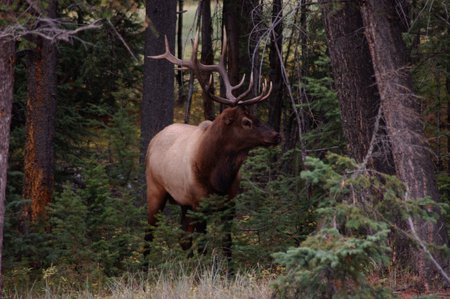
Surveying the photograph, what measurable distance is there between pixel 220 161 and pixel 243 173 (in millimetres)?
568

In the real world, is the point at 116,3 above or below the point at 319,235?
above

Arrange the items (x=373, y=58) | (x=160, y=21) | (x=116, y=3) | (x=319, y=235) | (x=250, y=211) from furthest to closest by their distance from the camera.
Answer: (x=160, y=21) < (x=250, y=211) < (x=373, y=58) < (x=116, y=3) < (x=319, y=235)

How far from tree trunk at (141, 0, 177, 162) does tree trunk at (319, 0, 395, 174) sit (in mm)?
5476

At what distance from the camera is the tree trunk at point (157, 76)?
14.8 meters

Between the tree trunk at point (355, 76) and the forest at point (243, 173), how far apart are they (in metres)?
0.01

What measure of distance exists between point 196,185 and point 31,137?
3.11 m

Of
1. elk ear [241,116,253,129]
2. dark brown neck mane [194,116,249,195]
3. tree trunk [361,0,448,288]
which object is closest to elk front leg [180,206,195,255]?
dark brown neck mane [194,116,249,195]

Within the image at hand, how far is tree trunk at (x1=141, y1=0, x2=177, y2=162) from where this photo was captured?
14844 mm

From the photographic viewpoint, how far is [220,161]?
476 inches

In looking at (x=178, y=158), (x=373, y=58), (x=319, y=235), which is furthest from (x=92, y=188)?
(x=319, y=235)

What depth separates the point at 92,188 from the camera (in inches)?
478

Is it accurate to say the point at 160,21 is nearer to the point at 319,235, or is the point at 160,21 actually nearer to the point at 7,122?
the point at 7,122

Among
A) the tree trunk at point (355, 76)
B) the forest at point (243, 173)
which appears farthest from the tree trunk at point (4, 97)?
the tree trunk at point (355, 76)

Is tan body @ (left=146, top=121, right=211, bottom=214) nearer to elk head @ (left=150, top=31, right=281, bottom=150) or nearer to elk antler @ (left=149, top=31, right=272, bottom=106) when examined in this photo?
elk head @ (left=150, top=31, right=281, bottom=150)
